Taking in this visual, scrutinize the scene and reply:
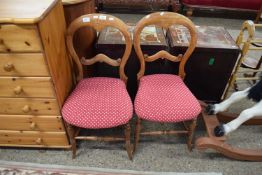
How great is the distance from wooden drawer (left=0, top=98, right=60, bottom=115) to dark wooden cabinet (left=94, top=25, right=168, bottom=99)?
505 mm

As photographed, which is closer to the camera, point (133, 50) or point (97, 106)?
point (97, 106)

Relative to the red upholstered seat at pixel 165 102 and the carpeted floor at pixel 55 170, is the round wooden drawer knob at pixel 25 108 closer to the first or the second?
the carpeted floor at pixel 55 170

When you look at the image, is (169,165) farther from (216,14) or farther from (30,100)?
(216,14)

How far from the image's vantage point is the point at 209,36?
1538 millimetres

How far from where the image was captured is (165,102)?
1.19 m

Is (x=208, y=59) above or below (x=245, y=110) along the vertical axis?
above

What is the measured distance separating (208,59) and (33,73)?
113cm

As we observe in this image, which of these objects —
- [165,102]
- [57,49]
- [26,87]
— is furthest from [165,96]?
[26,87]

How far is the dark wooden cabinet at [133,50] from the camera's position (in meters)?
1.41

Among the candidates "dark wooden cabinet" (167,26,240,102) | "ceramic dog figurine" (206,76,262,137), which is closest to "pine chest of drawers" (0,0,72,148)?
"dark wooden cabinet" (167,26,240,102)

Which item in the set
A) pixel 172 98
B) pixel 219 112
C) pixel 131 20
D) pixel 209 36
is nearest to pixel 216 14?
pixel 131 20

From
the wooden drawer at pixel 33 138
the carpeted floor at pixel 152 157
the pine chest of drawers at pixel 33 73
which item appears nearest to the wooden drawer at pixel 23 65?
the pine chest of drawers at pixel 33 73

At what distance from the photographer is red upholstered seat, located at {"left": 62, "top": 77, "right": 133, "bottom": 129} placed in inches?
43.4

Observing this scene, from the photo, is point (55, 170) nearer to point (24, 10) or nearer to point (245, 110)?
point (24, 10)
